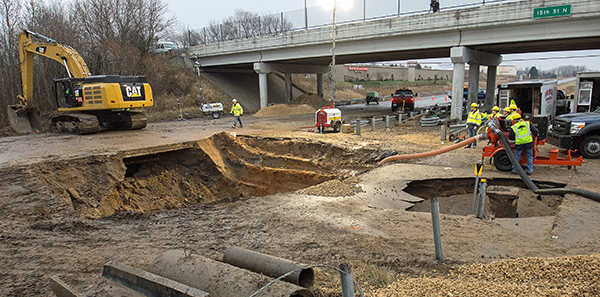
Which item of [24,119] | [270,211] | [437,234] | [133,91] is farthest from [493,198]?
[24,119]

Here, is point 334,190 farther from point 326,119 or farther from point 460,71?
point 460,71

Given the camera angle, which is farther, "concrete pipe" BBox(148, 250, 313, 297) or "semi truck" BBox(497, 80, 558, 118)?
"semi truck" BBox(497, 80, 558, 118)

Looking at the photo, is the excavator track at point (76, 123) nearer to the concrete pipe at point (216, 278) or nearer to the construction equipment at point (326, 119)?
the construction equipment at point (326, 119)

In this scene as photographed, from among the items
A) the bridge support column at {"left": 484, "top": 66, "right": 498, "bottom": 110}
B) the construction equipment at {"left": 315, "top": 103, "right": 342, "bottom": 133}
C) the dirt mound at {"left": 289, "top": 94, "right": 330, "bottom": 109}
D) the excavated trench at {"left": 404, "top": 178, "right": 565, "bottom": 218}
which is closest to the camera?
the excavated trench at {"left": 404, "top": 178, "right": 565, "bottom": 218}

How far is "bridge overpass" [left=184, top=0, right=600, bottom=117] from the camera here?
17.7 meters

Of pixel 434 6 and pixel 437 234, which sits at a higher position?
pixel 434 6

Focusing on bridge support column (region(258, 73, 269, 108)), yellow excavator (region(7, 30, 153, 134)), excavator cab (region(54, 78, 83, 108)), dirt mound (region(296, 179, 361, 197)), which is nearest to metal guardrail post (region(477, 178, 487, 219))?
dirt mound (region(296, 179, 361, 197))

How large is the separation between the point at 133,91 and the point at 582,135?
58.1 ft

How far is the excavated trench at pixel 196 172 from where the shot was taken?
10.2 m

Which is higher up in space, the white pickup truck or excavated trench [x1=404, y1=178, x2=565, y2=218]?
the white pickup truck

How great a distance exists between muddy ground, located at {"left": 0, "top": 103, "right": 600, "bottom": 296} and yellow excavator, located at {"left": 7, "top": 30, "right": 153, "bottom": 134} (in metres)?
1.78

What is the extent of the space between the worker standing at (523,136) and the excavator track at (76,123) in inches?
649

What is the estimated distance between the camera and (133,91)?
52.3ft

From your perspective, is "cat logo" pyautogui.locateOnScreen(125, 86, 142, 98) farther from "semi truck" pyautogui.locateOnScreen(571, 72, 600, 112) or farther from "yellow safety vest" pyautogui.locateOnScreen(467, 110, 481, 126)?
"semi truck" pyautogui.locateOnScreen(571, 72, 600, 112)
